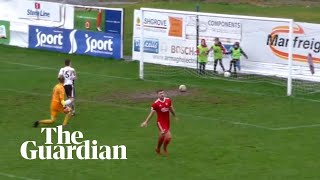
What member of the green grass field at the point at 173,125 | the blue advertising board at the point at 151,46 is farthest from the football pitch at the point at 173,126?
the blue advertising board at the point at 151,46

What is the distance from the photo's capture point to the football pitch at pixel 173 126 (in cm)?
2420

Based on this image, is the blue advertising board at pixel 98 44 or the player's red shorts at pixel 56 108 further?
the blue advertising board at pixel 98 44

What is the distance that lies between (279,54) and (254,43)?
5.25 feet

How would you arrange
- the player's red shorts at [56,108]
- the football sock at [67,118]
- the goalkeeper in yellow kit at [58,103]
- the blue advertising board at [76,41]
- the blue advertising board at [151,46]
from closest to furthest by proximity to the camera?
1. the goalkeeper in yellow kit at [58,103]
2. the player's red shorts at [56,108]
3. the football sock at [67,118]
4. the blue advertising board at [151,46]
5. the blue advertising board at [76,41]

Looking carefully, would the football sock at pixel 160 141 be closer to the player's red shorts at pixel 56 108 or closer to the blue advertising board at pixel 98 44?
the player's red shorts at pixel 56 108

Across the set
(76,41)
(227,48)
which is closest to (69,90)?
(227,48)

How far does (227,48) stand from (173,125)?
11.3 metres

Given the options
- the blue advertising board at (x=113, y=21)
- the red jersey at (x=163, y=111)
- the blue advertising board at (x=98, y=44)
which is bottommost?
the red jersey at (x=163, y=111)

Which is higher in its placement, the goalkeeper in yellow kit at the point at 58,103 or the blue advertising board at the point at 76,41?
the blue advertising board at the point at 76,41

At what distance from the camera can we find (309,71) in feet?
124

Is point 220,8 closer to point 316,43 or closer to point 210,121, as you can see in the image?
point 316,43

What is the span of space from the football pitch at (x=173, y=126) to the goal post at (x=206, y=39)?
35.9 inches

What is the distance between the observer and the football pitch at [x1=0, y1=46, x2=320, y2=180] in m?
24.2

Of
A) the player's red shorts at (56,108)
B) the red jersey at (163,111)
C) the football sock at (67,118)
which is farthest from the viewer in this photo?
the football sock at (67,118)
